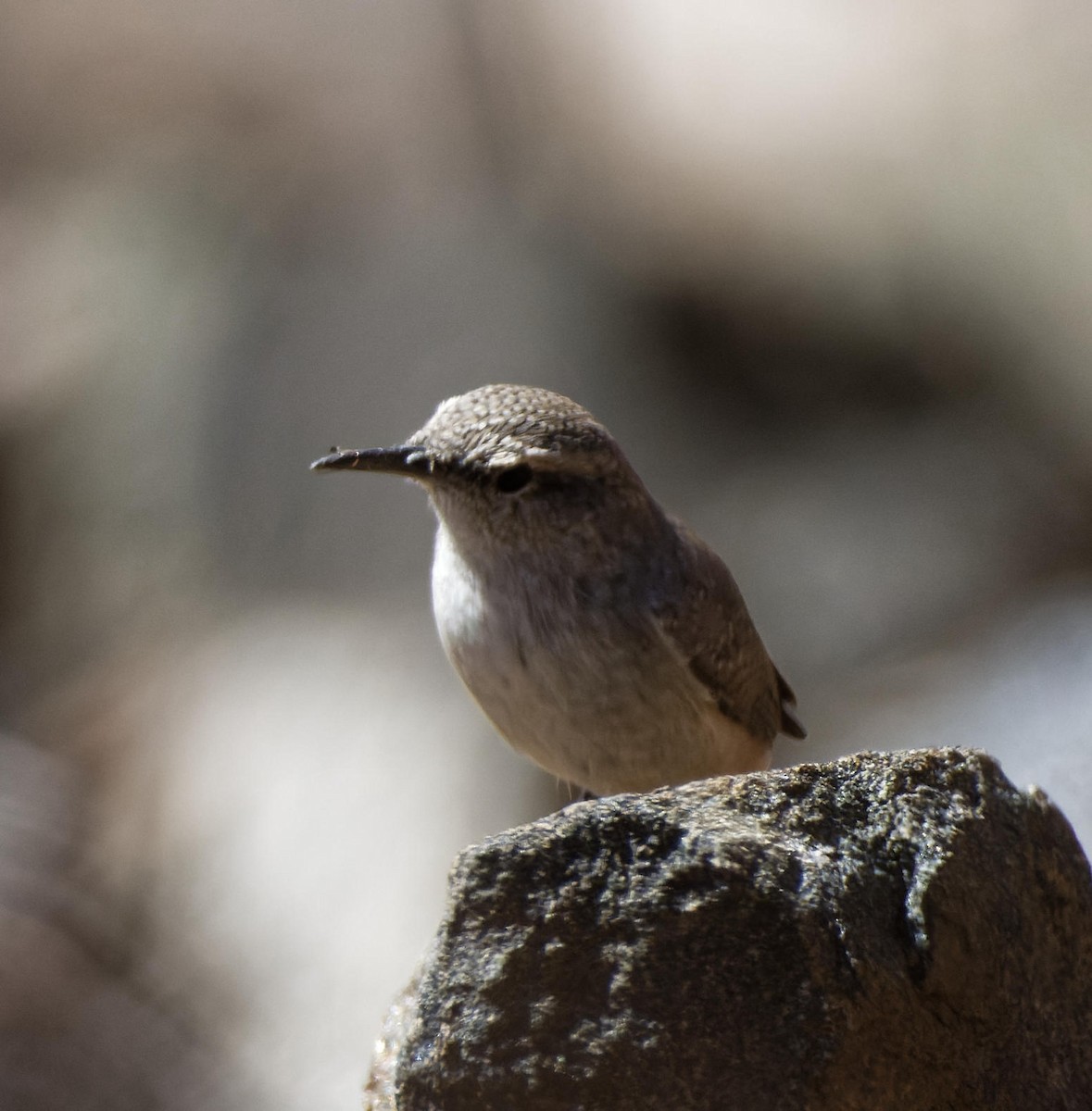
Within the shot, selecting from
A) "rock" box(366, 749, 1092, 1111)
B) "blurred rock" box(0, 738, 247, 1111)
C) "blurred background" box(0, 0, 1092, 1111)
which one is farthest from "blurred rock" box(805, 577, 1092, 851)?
"rock" box(366, 749, 1092, 1111)

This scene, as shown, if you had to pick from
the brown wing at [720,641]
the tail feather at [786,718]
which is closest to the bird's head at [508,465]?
the brown wing at [720,641]

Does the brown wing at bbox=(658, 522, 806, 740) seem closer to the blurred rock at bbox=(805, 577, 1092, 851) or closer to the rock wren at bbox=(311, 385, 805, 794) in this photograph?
the rock wren at bbox=(311, 385, 805, 794)

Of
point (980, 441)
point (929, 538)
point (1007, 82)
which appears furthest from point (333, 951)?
point (1007, 82)

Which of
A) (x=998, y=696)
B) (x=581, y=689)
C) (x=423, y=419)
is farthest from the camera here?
(x=423, y=419)

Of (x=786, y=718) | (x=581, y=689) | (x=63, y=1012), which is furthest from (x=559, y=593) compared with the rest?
(x=63, y=1012)

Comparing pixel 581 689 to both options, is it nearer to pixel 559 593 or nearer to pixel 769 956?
pixel 559 593

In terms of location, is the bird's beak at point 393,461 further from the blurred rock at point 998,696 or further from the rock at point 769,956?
the blurred rock at point 998,696
